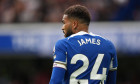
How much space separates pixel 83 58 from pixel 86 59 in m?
0.04

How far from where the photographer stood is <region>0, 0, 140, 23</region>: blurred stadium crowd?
11625 mm

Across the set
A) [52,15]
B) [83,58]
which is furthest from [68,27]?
[52,15]

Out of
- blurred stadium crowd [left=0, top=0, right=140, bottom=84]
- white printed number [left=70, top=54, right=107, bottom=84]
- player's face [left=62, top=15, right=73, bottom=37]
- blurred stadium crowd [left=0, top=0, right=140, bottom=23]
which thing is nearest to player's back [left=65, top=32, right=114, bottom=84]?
white printed number [left=70, top=54, right=107, bottom=84]

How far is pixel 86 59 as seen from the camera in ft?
17.6

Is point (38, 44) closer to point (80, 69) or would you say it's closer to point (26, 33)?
point (26, 33)

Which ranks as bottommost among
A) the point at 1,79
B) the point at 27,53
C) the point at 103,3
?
Result: the point at 1,79

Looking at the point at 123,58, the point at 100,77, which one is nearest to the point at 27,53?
the point at 123,58

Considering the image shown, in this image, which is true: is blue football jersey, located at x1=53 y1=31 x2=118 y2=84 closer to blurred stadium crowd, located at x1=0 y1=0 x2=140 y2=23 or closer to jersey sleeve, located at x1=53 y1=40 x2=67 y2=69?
jersey sleeve, located at x1=53 y1=40 x2=67 y2=69

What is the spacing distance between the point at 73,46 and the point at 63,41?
0.13 m

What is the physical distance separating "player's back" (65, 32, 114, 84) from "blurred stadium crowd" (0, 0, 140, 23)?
607 cm

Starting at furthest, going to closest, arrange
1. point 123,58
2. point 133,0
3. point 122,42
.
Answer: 1. point 123,58
2. point 133,0
3. point 122,42

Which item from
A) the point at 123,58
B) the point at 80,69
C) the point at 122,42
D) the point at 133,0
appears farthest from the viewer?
the point at 123,58

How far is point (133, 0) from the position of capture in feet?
38.2

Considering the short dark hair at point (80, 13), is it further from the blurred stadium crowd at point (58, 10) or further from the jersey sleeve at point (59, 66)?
the blurred stadium crowd at point (58, 10)
